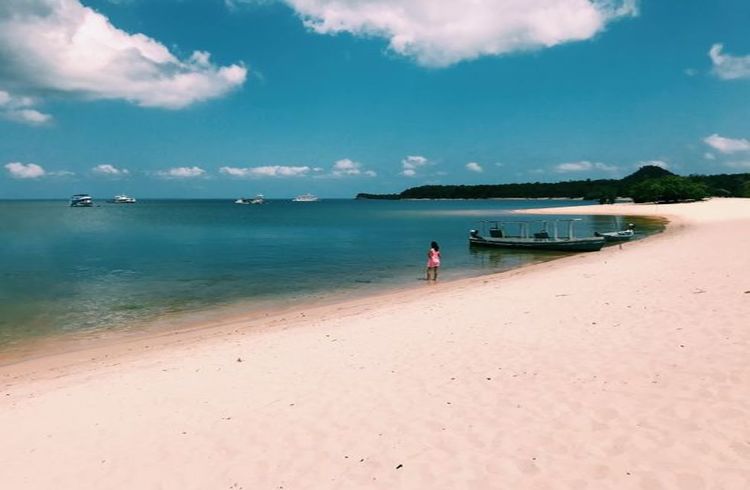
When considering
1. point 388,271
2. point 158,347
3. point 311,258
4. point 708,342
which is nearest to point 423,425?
point 708,342

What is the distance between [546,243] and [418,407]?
3628 cm

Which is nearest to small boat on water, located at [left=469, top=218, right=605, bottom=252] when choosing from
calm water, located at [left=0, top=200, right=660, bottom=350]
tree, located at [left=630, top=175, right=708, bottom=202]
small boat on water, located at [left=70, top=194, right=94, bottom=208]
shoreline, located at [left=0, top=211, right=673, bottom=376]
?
calm water, located at [left=0, top=200, right=660, bottom=350]

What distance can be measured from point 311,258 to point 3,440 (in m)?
30.9

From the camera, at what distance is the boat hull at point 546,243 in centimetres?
3903

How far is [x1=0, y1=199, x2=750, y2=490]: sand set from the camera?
5.84m

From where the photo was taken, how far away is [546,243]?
136 ft

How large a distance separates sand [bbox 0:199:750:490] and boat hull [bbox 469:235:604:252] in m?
26.3

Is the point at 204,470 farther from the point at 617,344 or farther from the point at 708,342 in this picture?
the point at 708,342

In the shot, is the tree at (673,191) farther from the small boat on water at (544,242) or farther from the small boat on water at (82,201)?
the small boat on water at (82,201)

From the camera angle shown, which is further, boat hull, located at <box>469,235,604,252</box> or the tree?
the tree

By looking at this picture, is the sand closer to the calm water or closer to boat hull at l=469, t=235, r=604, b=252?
the calm water

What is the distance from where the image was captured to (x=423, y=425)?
6.98 meters

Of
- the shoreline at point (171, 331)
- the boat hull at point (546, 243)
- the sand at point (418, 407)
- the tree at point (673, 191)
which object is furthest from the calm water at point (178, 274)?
the tree at point (673, 191)

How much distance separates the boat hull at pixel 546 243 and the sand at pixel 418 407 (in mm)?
26304
